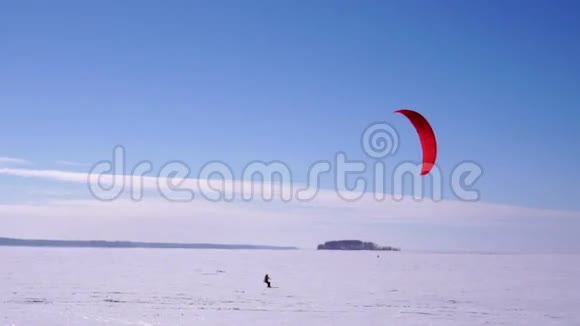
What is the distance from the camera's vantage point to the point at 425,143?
14.1m

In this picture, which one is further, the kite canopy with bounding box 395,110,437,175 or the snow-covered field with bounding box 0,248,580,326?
the kite canopy with bounding box 395,110,437,175

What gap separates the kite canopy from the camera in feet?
45.7

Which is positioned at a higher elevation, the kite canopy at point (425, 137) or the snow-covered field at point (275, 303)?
the kite canopy at point (425, 137)

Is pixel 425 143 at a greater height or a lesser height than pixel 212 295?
greater

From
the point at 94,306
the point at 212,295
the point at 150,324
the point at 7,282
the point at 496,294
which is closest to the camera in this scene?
the point at 150,324

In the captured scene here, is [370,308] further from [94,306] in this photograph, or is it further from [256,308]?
[94,306]

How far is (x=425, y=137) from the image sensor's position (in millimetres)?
14172

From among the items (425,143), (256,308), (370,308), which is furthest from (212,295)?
(425,143)

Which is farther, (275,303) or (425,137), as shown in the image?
(275,303)

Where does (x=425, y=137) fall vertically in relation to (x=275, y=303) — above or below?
above

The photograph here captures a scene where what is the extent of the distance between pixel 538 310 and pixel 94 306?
9.91 m

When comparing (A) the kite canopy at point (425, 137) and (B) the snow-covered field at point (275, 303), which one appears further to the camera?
(A) the kite canopy at point (425, 137)

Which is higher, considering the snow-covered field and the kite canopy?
the kite canopy

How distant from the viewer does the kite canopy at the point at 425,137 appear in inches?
548
